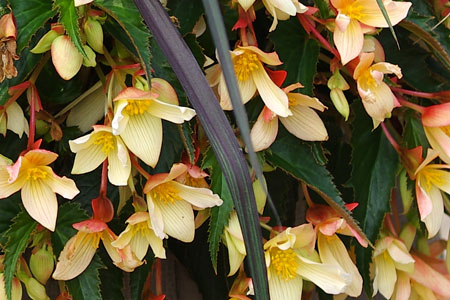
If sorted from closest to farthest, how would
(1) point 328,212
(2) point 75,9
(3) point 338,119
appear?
1. (2) point 75,9
2. (1) point 328,212
3. (3) point 338,119

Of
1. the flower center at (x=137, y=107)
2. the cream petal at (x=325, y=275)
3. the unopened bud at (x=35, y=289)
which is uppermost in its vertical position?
the flower center at (x=137, y=107)

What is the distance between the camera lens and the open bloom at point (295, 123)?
0.45 meters

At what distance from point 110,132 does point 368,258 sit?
0.75 feet

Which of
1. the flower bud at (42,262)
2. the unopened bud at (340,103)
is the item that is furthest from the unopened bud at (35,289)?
the unopened bud at (340,103)

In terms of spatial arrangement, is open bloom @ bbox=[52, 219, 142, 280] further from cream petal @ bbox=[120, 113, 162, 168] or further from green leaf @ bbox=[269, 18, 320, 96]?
green leaf @ bbox=[269, 18, 320, 96]

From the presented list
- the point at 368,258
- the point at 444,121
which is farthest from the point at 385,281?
the point at 444,121

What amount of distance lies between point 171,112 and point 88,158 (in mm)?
62

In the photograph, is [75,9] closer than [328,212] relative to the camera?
Yes

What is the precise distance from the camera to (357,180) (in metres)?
0.53

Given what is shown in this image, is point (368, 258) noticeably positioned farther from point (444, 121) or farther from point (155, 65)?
point (155, 65)

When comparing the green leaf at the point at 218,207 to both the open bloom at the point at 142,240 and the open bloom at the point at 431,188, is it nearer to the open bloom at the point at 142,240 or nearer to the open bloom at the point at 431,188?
the open bloom at the point at 142,240

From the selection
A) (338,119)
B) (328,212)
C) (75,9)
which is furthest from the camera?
(338,119)

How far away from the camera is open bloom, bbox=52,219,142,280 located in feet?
1.36

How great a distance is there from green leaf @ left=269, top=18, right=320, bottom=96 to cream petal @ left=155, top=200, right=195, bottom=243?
0.11 metres
